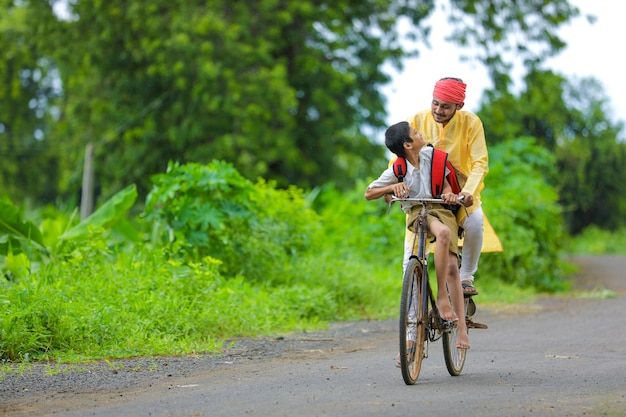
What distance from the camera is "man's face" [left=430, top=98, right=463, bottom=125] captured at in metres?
6.89

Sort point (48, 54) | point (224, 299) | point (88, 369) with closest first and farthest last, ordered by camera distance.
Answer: point (88, 369), point (224, 299), point (48, 54)

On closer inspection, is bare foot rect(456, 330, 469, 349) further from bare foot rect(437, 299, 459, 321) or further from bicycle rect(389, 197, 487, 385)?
bare foot rect(437, 299, 459, 321)

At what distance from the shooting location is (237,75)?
21.5m

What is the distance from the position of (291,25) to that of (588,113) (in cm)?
2624

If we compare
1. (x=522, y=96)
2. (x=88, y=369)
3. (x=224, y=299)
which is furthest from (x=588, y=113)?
(x=88, y=369)

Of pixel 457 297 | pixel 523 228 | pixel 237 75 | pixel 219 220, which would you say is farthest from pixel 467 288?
pixel 237 75

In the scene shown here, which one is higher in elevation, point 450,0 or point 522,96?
point 450,0

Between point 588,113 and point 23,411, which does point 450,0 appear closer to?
point 23,411

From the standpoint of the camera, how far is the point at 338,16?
74.4ft

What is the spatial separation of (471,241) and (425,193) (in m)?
0.61

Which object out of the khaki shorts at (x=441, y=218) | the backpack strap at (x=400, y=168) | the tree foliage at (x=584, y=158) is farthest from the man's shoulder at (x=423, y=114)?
the tree foliage at (x=584, y=158)

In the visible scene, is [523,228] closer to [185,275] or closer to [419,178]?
[185,275]

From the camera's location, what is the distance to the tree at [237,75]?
69.5ft

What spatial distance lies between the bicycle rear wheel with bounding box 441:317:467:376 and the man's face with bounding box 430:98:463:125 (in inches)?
53.3
